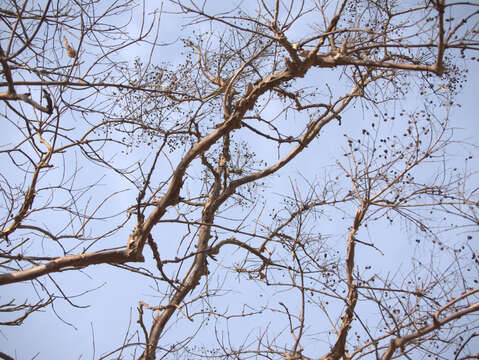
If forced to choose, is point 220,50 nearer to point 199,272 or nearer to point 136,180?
point 136,180

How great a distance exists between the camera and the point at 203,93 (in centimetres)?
466

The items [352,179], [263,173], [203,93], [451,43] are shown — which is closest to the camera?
[451,43]

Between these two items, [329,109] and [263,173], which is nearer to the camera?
[329,109]

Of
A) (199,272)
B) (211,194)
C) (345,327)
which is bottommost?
(345,327)

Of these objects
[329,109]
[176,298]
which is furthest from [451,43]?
[176,298]

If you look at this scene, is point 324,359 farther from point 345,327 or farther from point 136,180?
point 136,180

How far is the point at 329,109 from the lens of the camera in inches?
146

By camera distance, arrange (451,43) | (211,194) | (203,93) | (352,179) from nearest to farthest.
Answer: (451,43)
(352,179)
(203,93)
(211,194)

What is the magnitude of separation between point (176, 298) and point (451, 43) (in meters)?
3.53

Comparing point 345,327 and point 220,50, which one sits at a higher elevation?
point 220,50

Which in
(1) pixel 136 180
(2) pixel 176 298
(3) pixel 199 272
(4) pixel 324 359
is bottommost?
(4) pixel 324 359

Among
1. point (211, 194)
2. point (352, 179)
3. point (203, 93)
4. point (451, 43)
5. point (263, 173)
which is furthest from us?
point (211, 194)

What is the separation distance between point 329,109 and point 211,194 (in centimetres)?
191

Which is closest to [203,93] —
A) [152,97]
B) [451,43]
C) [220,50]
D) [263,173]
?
[220,50]
